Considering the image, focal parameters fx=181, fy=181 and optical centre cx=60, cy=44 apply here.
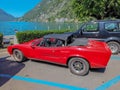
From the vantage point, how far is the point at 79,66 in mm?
6168

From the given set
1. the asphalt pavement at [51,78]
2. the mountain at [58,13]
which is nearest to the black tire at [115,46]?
the asphalt pavement at [51,78]

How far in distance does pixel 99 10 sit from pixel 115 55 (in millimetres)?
15821

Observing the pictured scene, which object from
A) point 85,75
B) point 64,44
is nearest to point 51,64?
point 64,44

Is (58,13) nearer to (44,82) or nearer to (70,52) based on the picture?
(70,52)

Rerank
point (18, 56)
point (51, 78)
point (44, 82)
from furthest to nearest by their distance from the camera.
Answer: point (18, 56), point (51, 78), point (44, 82)

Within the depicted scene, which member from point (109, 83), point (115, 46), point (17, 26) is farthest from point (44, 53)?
point (17, 26)

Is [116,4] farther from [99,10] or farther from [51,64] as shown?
[51,64]

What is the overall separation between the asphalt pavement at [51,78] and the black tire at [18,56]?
33 cm

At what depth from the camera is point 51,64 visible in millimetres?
7473

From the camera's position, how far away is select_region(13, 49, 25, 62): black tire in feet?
25.5

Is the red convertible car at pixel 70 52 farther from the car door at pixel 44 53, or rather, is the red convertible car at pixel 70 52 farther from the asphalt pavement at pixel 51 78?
the asphalt pavement at pixel 51 78

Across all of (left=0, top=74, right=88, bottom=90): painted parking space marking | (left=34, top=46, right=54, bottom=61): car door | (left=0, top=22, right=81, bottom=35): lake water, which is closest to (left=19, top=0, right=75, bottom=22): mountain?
(left=0, top=22, right=81, bottom=35): lake water

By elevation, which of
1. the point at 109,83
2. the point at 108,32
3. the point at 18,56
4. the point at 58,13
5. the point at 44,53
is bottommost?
the point at 109,83

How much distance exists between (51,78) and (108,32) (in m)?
5.01
